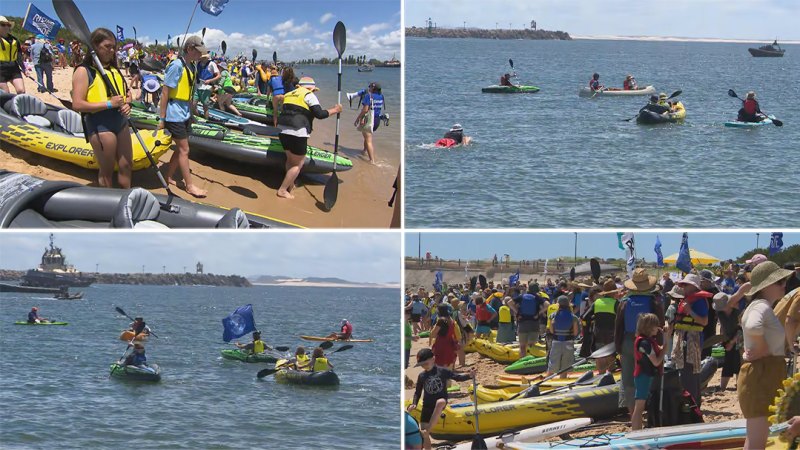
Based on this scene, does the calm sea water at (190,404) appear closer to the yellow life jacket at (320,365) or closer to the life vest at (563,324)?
the yellow life jacket at (320,365)

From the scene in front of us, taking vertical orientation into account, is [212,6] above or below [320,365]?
above

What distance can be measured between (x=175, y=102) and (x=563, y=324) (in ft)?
11.2

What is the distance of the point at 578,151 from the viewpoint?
18406 millimetres

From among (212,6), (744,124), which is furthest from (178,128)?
(744,124)

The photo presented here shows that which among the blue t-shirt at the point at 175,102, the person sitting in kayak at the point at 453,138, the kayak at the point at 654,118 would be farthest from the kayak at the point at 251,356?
the kayak at the point at 654,118

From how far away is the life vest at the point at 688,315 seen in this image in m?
5.39

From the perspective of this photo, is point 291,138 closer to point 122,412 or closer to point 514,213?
point 122,412

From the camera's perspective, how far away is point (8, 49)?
28.8 feet

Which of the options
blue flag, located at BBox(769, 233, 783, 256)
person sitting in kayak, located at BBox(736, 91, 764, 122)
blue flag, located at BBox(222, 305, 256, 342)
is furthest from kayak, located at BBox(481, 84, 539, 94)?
blue flag, located at BBox(222, 305, 256, 342)

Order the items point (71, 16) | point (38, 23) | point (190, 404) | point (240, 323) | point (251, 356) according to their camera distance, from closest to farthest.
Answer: point (71, 16)
point (38, 23)
point (240, 323)
point (190, 404)
point (251, 356)

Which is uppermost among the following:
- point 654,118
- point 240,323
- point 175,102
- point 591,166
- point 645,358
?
point 654,118

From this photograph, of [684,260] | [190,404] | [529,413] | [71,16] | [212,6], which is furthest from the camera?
[190,404]

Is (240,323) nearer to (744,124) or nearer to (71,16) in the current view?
(71,16)

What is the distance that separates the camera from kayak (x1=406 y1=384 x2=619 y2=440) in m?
5.59
